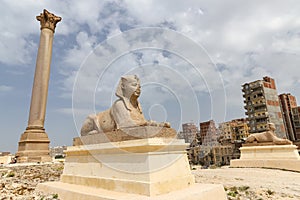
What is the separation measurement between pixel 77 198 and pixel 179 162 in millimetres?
2290

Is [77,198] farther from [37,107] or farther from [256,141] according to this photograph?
[37,107]

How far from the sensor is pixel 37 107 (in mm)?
14281

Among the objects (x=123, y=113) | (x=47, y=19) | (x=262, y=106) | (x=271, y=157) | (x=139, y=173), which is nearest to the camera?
(x=139, y=173)

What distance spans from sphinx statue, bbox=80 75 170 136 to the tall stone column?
9.62 metres

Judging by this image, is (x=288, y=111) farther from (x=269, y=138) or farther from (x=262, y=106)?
(x=269, y=138)

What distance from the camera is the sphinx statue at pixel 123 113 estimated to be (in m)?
4.68

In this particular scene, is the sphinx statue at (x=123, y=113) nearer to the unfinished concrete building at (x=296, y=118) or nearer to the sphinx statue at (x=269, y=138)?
the sphinx statue at (x=269, y=138)

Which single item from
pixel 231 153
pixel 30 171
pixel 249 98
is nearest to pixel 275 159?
pixel 30 171

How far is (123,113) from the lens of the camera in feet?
15.6

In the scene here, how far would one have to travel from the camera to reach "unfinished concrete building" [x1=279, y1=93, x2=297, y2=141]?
4278 cm

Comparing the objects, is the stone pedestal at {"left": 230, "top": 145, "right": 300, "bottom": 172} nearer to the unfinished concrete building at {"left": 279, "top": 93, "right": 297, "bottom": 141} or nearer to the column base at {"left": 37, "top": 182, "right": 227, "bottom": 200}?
the column base at {"left": 37, "top": 182, "right": 227, "bottom": 200}

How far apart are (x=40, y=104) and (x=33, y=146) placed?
291 cm

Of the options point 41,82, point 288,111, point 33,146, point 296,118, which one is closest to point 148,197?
point 33,146

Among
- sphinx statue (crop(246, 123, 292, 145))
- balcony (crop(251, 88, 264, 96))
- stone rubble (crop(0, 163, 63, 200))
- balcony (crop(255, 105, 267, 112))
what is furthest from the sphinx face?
balcony (crop(251, 88, 264, 96))
